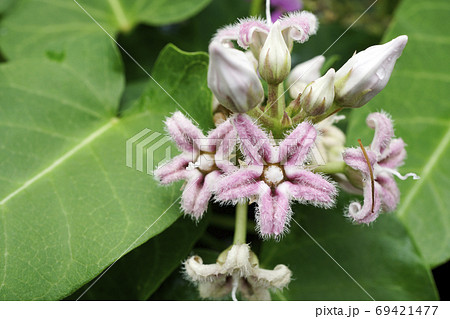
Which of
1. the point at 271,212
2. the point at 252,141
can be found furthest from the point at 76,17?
the point at 271,212

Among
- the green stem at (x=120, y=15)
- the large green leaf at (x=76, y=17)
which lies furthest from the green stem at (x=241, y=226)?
the green stem at (x=120, y=15)

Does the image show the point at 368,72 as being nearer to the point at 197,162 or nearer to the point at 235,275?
the point at 197,162

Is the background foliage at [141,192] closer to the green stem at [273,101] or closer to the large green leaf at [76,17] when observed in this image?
the large green leaf at [76,17]

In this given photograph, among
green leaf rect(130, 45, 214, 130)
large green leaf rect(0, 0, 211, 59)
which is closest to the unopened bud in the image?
green leaf rect(130, 45, 214, 130)

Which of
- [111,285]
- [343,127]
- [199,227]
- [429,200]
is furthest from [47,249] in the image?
[429,200]

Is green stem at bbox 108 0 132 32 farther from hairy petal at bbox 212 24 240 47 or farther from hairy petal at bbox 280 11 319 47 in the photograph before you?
hairy petal at bbox 280 11 319 47

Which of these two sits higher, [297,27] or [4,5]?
[297,27]
